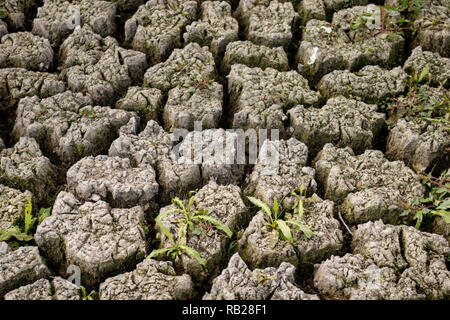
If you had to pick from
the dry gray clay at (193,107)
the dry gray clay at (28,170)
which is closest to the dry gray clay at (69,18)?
the dry gray clay at (193,107)

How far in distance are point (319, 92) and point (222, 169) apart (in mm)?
998

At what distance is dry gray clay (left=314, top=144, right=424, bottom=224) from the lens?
7.98 ft

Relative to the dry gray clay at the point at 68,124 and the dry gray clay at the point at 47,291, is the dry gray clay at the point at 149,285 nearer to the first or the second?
the dry gray clay at the point at 47,291

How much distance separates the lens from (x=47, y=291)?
2.03 meters

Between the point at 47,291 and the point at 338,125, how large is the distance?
6.65ft

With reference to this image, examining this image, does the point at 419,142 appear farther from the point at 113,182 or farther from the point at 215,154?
the point at 113,182

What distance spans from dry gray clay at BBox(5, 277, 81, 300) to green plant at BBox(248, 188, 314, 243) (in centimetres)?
107

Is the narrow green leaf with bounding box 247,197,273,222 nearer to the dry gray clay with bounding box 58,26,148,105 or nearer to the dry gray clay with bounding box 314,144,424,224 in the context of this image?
the dry gray clay with bounding box 314,144,424,224

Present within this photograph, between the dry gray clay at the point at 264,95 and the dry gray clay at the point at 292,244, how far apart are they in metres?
0.75

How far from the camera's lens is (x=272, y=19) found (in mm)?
3316

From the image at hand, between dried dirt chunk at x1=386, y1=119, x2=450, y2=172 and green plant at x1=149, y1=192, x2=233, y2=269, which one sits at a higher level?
dried dirt chunk at x1=386, y1=119, x2=450, y2=172

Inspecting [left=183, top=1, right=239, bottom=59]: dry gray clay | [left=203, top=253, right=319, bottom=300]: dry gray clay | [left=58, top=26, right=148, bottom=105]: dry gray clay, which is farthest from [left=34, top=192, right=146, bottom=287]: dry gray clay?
[left=183, top=1, right=239, bottom=59]: dry gray clay
